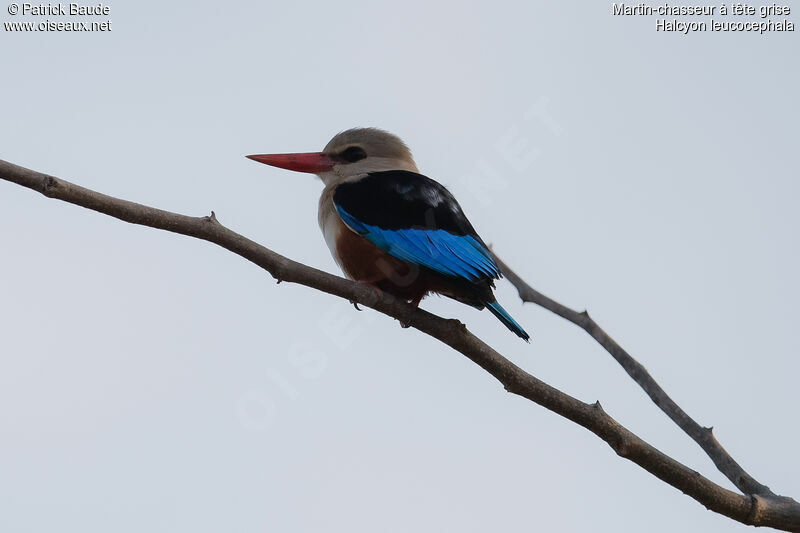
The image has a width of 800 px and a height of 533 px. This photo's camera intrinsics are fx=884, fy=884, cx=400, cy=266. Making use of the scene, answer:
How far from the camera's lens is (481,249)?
4105mm

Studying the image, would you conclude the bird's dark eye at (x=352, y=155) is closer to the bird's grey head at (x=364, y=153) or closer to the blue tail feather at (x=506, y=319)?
the bird's grey head at (x=364, y=153)

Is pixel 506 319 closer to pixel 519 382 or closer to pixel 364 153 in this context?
pixel 519 382

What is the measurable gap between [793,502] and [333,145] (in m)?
3.03

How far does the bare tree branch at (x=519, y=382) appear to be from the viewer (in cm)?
291

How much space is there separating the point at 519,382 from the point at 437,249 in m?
0.97

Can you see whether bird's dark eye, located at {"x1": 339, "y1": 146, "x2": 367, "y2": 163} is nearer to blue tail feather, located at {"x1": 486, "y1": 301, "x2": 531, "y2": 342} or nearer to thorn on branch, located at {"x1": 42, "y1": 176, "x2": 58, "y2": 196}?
blue tail feather, located at {"x1": 486, "y1": 301, "x2": 531, "y2": 342}

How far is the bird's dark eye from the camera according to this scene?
197 inches

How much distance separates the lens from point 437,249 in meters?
3.97

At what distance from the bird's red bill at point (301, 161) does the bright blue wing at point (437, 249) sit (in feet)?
2.92

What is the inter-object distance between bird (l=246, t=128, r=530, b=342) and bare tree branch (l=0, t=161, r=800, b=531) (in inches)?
19.2

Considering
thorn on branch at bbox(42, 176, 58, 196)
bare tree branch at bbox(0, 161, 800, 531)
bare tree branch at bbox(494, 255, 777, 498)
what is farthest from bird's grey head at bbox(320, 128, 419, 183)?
thorn on branch at bbox(42, 176, 58, 196)

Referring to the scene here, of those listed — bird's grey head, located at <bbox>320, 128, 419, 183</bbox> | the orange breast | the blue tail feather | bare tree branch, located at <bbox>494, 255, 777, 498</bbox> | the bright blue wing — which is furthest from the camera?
bird's grey head, located at <bbox>320, 128, 419, 183</bbox>

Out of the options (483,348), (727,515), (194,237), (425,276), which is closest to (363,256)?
(425,276)

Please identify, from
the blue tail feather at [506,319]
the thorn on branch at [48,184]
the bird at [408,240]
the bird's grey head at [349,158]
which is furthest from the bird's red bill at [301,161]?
the thorn on branch at [48,184]
